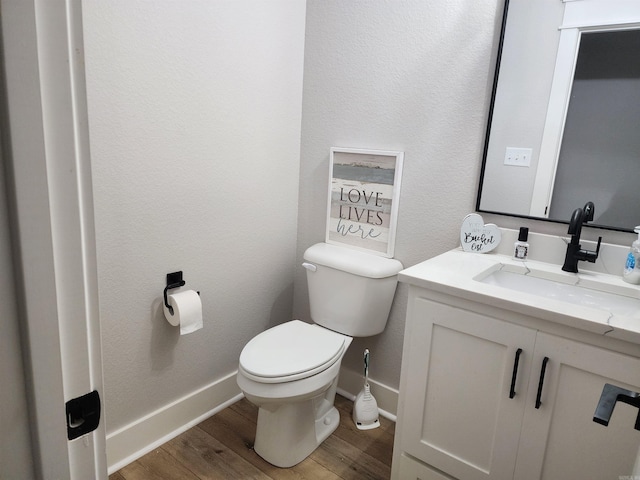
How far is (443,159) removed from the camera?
180 centimetres

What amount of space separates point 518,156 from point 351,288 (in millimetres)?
865

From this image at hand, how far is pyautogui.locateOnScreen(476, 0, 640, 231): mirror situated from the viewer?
1.42 meters

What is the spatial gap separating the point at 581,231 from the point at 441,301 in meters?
0.60

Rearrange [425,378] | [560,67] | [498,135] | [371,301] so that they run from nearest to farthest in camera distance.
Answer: [425,378] → [560,67] → [498,135] → [371,301]

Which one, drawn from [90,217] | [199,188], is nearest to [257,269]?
[199,188]

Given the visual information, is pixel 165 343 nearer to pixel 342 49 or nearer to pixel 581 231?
pixel 342 49

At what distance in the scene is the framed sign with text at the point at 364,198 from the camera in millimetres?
1957

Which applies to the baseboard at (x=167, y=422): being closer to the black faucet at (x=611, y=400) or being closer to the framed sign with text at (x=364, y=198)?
the framed sign with text at (x=364, y=198)

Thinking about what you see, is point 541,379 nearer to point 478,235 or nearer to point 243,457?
point 478,235

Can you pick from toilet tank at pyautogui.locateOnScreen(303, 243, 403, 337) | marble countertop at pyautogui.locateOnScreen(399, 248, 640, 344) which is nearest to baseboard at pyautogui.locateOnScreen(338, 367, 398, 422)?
toilet tank at pyautogui.locateOnScreen(303, 243, 403, 337)

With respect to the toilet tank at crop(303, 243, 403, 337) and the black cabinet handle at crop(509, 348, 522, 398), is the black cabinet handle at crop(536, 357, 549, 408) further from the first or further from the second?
the toilet tank at crop(303, 243, 403, 337)

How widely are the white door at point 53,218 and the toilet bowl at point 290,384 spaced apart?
102 cm

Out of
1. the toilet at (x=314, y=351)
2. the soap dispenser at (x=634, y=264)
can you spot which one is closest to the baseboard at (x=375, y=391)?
the toilet at (x=314, y=351)

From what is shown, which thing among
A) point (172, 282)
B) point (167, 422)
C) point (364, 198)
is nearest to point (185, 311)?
point (172, 282)
